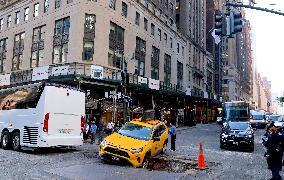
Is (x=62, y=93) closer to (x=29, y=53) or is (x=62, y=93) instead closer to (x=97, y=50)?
(x=97, y=50)

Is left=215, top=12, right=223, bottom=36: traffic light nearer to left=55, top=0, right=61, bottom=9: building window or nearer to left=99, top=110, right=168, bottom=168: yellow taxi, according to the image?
left=99, top=110, right=168, bottom=168: yellow taxi

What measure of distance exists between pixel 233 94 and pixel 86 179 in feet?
346

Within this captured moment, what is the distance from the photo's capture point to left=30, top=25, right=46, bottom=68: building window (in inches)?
1475

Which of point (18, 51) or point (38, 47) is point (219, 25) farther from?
point (18, 51)

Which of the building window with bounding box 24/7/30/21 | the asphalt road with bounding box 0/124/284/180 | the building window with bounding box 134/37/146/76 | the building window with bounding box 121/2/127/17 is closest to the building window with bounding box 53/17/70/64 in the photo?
the building window with bounding box 24/7/30/21

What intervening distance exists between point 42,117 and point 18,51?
94.6 ft

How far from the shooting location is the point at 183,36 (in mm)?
60938

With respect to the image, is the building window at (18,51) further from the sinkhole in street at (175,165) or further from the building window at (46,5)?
the sinkhole in street at (175,165)

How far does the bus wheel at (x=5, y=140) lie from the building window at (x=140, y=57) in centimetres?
2515

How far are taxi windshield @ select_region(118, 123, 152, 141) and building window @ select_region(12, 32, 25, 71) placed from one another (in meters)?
29.1

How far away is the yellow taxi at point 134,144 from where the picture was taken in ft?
42.3

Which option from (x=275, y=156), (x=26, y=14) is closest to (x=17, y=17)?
(x=26, y=14)

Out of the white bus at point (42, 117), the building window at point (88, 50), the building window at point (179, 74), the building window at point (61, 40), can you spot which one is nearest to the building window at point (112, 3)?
the building window at point (61, 40)

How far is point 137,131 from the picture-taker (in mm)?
14703
